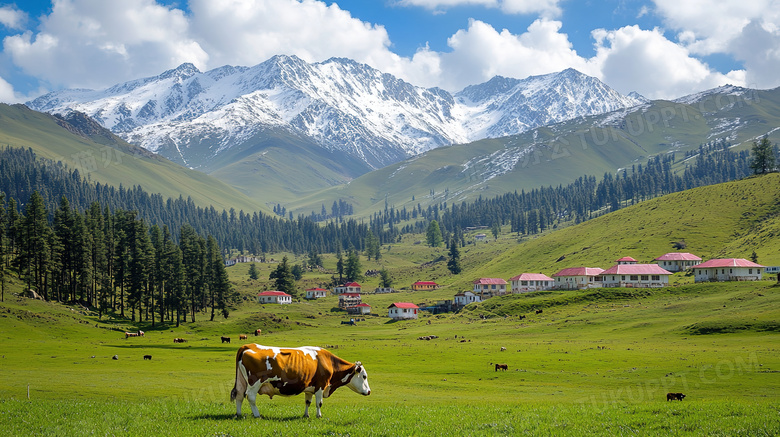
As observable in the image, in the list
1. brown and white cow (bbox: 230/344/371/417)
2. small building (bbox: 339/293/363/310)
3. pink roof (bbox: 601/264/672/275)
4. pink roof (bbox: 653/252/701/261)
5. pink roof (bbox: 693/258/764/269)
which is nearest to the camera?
brown and white cow (bbox: 230/344/371/417)

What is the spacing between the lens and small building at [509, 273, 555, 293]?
15462 cm

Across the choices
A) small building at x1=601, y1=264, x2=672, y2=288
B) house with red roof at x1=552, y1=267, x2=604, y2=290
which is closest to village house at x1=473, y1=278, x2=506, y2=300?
house with red roof at x1=552, y1=267, x2=604, y2=290

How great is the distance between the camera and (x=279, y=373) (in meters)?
23.1

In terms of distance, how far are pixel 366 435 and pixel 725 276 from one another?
13121cm

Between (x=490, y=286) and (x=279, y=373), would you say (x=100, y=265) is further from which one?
(x=279, y=373)

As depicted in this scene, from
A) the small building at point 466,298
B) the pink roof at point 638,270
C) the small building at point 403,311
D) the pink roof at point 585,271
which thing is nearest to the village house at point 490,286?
the small building at point 466,298

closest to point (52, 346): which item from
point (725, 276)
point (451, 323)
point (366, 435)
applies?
point (366, 435)

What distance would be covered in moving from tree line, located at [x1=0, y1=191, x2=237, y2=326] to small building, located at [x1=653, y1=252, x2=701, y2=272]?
111 m

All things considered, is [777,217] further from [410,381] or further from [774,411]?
[774,411]

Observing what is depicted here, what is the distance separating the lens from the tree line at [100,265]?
358 feet

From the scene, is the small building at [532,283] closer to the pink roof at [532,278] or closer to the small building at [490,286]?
the pink roof at [532,278]

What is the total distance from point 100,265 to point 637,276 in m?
120

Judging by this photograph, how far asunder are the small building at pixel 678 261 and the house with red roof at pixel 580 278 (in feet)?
64.9

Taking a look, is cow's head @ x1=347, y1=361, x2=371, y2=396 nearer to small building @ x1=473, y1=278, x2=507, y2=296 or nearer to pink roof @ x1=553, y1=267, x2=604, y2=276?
pink roof @ x1=553, y1=267, x2=604, y2=276
